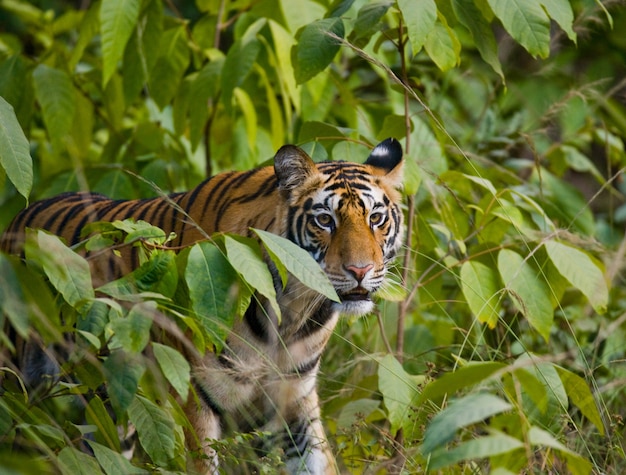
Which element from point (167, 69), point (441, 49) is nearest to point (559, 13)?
point (441, 49)

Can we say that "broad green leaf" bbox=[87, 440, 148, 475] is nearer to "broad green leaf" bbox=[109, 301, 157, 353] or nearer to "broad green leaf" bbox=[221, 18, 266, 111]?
"broad green leaf" bbox=[109, 301, 157, 353]

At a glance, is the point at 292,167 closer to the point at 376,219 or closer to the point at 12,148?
the point at 376,219

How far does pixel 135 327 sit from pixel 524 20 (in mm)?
1612

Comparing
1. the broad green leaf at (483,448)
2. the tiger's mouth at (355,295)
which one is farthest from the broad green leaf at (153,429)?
the tiger's mouth at (355,295)

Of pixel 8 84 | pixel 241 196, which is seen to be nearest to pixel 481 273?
pixel 241 196

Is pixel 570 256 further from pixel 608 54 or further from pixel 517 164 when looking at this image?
pixel 608 54

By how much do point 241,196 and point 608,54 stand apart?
4.33 metres

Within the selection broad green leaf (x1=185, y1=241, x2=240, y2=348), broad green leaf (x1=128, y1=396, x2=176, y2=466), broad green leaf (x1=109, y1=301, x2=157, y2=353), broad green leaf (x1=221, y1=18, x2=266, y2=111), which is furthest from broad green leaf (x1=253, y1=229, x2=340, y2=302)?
broad green leaf (x1=221, y1=18, x2=266, y2=111)

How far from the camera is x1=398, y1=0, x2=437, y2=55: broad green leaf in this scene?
8.89 feet

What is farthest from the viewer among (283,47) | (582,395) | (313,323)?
(283,47)

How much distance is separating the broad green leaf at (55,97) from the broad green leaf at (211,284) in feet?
6.19

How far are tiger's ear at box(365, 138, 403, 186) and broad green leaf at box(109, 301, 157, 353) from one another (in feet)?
5.30

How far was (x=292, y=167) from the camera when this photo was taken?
330 cm

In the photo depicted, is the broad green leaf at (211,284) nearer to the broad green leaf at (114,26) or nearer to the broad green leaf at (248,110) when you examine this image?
the broad green leaf at (114,26)
